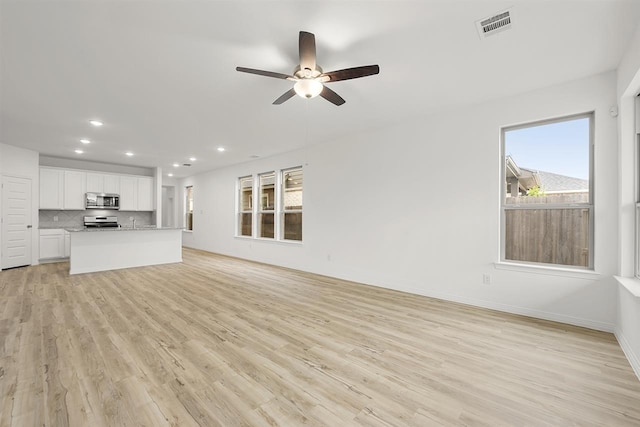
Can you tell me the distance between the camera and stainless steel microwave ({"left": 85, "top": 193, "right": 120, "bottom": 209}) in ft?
24.4

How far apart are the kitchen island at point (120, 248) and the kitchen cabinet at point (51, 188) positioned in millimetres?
1279

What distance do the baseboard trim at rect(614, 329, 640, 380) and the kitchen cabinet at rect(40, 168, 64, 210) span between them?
1052 centimetres

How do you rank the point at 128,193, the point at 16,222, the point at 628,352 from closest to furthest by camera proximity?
the point at 628,352, the point at 16,222, the point at 128,193

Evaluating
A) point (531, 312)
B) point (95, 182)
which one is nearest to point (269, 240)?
point (95, 182)

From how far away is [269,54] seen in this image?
2.67 metres

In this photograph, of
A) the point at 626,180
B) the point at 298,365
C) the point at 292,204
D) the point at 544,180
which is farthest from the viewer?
the point at 292,204

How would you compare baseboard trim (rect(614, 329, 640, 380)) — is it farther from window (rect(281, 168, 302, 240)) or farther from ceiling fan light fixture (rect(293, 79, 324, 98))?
window (rect(281, 168, 302, 240))

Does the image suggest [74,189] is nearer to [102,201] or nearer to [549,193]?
[102,201]

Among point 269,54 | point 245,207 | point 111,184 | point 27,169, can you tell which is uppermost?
point 269,54

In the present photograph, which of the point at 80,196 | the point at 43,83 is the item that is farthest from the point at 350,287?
the point at 80,196

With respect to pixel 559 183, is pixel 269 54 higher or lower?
higher

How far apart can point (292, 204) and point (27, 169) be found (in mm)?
6164

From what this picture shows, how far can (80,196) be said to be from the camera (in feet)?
A: 24.1

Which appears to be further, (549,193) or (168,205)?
(168,205)
